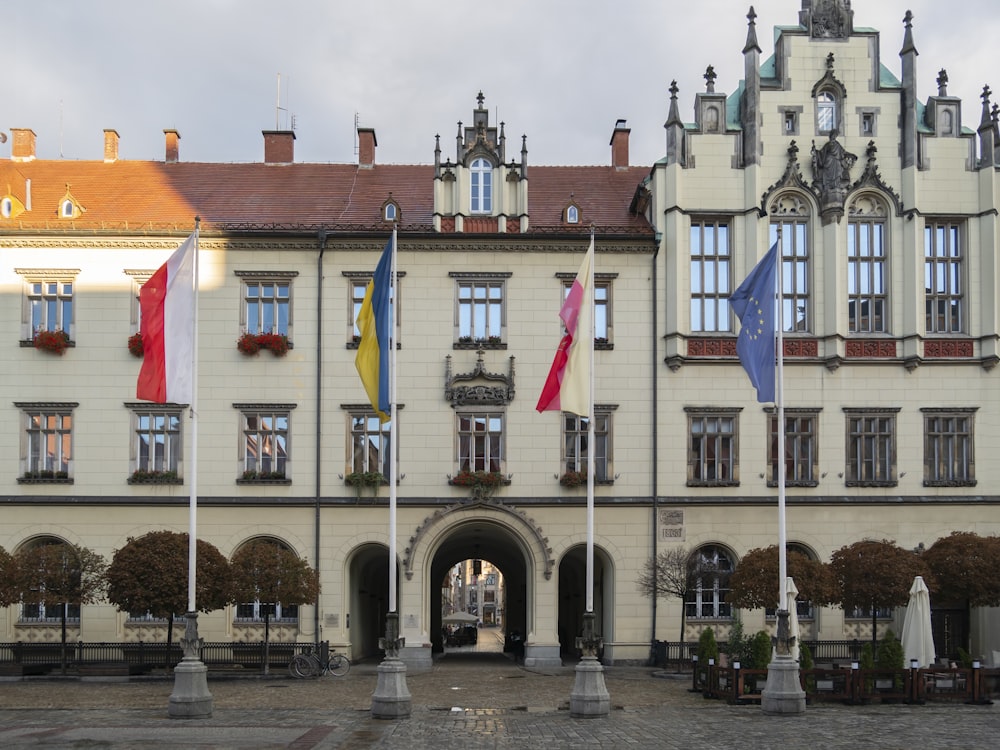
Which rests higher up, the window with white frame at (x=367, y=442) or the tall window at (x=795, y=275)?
the tall window at (x=795, y=275)

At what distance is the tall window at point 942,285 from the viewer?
40.7m

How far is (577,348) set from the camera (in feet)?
92.9

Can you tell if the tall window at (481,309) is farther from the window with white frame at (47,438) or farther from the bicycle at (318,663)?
the window with white frame at (47,438)

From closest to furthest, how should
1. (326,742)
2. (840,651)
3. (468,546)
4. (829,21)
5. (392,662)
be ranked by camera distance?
(326,742)
(392,662)
(840,651)
(829,21)
(468,546)

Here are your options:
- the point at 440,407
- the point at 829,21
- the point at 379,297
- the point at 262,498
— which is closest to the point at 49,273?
the point at 262,498

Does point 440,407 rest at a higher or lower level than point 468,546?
higher

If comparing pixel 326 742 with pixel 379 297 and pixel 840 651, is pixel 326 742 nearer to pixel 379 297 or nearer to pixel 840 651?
pixel 379 297

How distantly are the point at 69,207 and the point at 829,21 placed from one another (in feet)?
91.0

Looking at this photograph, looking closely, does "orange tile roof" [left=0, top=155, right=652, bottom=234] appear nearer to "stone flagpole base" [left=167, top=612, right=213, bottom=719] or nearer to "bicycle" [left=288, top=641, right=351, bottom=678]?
"bicycle" [left=288, top=641, right=351, bottom=678]

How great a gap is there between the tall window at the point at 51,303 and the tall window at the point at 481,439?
14028 millimetres

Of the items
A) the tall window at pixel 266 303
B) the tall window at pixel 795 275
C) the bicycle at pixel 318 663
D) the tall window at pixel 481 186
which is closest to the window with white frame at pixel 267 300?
the tall window at pixel 266 303

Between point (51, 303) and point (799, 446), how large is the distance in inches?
1036

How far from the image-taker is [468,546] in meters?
48.1

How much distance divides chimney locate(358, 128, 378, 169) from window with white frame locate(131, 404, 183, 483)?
13.2m
